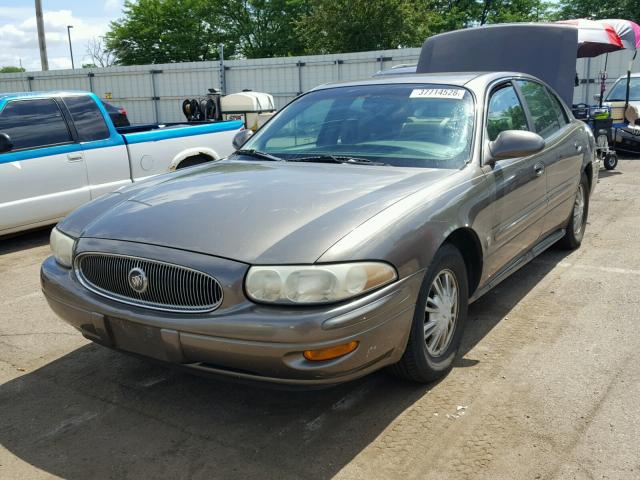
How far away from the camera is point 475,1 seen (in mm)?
40750

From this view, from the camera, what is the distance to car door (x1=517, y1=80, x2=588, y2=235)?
472 centimetres

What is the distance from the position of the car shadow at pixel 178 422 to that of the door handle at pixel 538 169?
1447 millimetres

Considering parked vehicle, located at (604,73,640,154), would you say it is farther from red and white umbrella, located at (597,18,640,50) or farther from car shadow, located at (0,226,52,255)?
car shadow, located at (0,226,52,255)

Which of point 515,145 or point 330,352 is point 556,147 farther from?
point 330,352

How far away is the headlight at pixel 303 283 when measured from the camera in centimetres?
256

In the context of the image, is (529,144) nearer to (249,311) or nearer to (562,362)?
(562,362)

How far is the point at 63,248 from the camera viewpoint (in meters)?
3.28

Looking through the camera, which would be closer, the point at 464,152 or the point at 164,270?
the point at 164,270

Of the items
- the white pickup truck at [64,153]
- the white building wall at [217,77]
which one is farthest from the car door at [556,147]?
the white building wall at [217,77]

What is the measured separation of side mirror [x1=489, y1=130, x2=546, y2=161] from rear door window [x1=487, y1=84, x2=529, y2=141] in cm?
21

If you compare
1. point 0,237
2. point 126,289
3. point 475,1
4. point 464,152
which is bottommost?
point 0,237

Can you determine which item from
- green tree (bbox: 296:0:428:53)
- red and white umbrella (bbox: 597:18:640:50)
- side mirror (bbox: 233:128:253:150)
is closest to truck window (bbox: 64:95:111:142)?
side mirror (bbox: 233:128:253:150)

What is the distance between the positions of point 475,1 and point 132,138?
38.2m

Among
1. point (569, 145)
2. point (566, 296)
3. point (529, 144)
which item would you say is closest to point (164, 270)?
point (529, 144)
